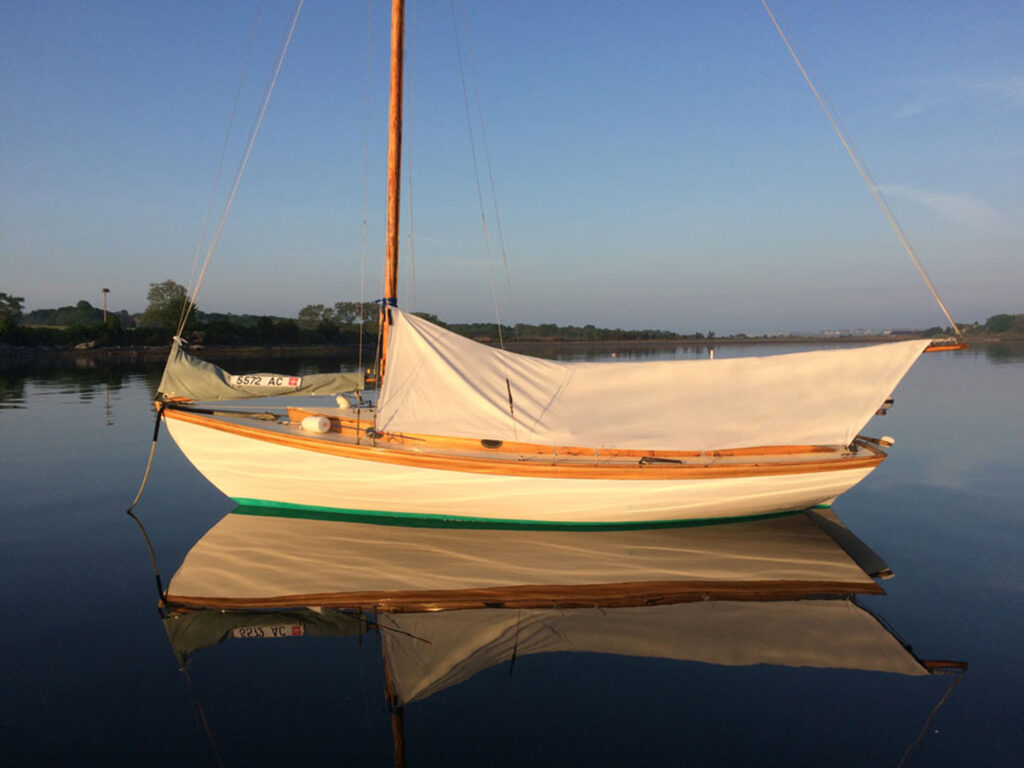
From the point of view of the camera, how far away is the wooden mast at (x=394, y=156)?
813cm

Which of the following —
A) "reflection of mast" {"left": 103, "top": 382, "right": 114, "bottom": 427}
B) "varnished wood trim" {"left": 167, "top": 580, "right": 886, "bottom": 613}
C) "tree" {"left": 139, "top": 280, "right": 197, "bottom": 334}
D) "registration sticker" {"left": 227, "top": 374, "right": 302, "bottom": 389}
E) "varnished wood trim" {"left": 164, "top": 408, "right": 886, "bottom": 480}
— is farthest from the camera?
"tree" {"left": 139, "top": 280, "right": 197, "bottom": 334}

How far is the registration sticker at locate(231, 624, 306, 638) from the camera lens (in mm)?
4895

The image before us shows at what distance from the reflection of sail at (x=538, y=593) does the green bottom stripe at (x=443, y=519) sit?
131mm

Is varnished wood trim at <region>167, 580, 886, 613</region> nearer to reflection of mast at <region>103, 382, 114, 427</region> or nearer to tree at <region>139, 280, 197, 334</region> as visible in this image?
reflection of mast at <region>103, 382, 114, 427</region>

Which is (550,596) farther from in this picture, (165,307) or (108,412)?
(165,307)

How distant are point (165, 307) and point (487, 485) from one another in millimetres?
70390

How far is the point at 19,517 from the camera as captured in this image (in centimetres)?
789

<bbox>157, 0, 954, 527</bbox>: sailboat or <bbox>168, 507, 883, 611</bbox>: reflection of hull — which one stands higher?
<bbox>157, 0, 954, 527</bbox>: sailboat

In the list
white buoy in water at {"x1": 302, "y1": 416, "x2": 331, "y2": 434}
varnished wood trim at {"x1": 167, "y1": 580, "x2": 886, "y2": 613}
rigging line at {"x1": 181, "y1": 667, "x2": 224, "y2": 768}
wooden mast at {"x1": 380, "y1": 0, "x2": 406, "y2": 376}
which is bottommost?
rigging line at {"x1": 181, "y1": 667, "x2": 224, "y2": 768}

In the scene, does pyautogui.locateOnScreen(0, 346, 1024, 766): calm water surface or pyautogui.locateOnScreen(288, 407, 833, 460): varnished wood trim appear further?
pyautogui.locateOnScreen(288, 407, 833, 460): varnished wood trim

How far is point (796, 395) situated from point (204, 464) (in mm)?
8106

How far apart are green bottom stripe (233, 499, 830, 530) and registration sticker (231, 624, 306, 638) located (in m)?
2.77

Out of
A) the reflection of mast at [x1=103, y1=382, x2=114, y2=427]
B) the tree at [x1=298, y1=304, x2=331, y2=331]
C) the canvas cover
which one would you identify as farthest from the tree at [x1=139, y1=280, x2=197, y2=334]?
the canvas cover

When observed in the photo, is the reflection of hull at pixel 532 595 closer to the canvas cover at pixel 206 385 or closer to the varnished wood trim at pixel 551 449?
the varnished wood trim at pixel 551 449
